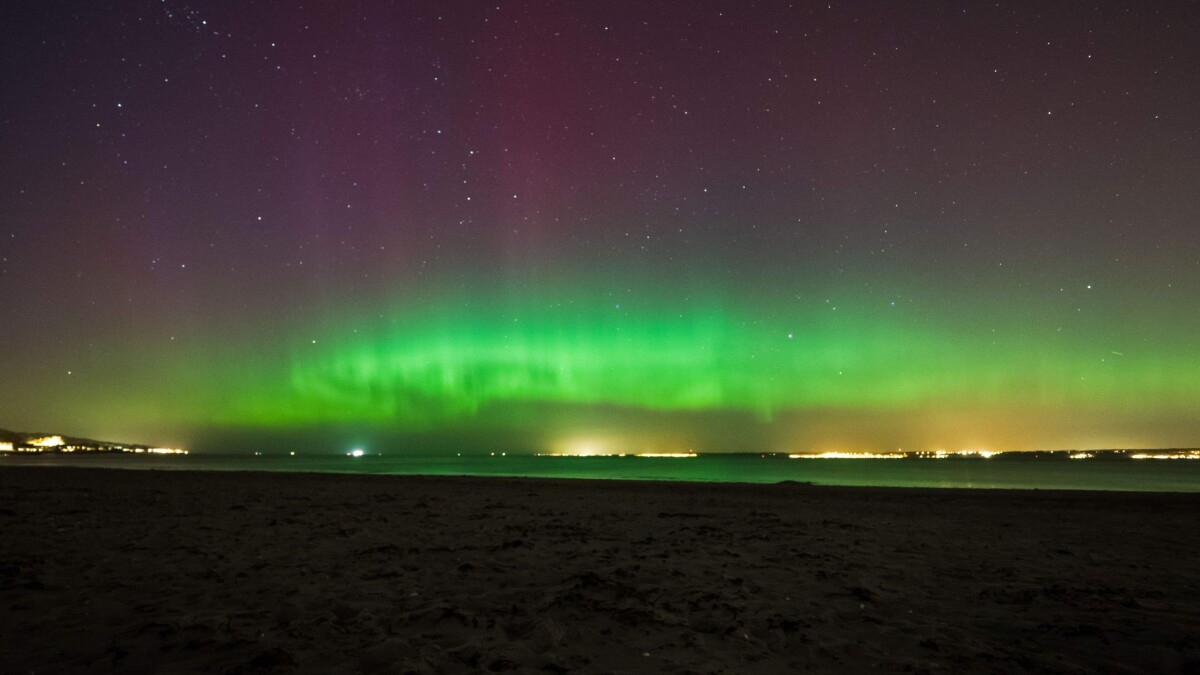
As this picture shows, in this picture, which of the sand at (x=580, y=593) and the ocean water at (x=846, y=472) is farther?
the ocean water at (x=846, y=472)

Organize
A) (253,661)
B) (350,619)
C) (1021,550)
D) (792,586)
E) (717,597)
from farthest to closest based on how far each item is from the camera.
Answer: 1. (1021,550)
2. (792,586)
3. (717,597)
4. (350,619)
5. (253,661)

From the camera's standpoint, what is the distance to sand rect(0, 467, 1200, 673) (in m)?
→ 4.51

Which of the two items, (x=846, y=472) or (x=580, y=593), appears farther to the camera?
(x=846, y=472)

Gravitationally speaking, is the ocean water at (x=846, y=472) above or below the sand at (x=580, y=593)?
below

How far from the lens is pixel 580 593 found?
20.5ft

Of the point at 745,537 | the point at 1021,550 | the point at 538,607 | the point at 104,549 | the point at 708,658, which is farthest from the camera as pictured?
the point at 745,537

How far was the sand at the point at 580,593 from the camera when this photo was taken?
4.51 metres

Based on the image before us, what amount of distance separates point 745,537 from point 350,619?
21.8 ft

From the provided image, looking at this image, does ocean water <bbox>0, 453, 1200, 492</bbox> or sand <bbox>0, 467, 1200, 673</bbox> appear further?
ocean water <bbox>0, 453, 1200, 492</bbox>

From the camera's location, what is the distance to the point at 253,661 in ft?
13.8

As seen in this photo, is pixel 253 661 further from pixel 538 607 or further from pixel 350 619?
pixel 538 607

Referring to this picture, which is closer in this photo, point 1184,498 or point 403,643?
point 403,643

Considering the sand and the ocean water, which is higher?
the sand

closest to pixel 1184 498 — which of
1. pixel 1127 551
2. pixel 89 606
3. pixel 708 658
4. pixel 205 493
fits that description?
pixel 1127 551
